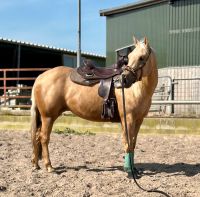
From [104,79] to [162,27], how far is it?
33.7 ft

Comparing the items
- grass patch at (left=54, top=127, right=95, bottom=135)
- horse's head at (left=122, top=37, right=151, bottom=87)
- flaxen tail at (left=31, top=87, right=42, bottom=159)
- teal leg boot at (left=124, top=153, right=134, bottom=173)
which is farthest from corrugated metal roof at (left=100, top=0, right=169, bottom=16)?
teal leg boot at (left=124, top=153, right=134, bottom=173)

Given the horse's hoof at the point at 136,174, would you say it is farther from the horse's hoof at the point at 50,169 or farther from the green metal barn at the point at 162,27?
the green metal barn at the point at 162,27

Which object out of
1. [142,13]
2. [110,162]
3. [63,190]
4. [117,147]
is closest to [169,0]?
[142,13]

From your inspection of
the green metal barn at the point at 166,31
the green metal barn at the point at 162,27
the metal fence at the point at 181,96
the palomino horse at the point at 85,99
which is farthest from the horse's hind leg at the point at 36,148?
the green metal barn at the point at 162,27

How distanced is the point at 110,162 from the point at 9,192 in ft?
7.72

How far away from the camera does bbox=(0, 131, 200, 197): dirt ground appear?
16.2 ft

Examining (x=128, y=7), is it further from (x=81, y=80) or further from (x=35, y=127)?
(x=35, y=127)

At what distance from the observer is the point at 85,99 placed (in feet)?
20.1

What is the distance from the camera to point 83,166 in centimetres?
654

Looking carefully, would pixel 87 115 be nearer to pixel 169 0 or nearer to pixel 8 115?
pixel 8 115

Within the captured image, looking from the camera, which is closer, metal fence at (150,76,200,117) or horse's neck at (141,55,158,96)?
horse's neck at (141,55,158,96)

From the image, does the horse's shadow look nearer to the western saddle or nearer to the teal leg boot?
the teal leg boot

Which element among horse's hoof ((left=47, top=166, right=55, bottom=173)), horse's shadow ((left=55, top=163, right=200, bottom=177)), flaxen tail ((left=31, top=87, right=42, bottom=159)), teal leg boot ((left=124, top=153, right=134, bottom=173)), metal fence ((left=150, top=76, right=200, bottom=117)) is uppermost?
metal fence ((left=150, top=76, right=200, bottom=117))

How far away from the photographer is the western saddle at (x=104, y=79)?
594cm
